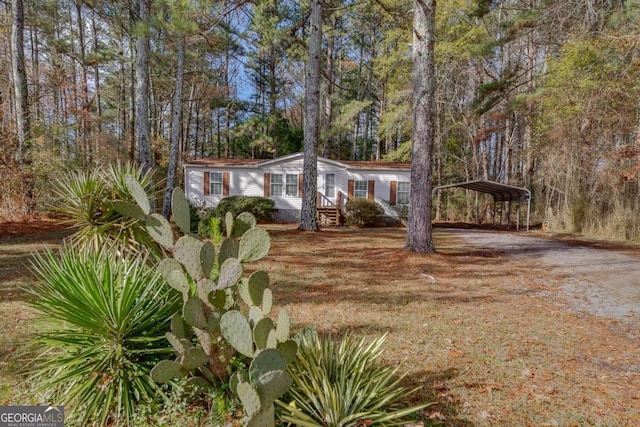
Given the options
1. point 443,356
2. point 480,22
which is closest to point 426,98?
point 443,356

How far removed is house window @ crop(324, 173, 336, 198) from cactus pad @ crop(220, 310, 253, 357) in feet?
51.7

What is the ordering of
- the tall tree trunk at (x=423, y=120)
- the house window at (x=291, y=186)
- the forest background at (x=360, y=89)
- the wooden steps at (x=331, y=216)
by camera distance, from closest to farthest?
the tall tree trunk at (x=423, y=120) → the forest background at (x=360, y=89) → the wooden steps at (x=331, y=216) → the house window at (x=291, y=186)

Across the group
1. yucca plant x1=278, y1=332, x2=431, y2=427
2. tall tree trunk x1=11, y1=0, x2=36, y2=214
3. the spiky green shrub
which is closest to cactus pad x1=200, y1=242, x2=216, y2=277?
yucca plant x1=278, y1=332, x2=431, y2=427

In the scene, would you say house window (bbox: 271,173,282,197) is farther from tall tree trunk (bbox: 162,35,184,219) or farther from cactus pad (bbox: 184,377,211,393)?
cactus pad (bbox: 184,377,211,393)

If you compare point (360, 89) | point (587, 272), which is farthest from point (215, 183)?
point (587, 272)

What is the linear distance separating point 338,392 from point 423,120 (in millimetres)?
6142

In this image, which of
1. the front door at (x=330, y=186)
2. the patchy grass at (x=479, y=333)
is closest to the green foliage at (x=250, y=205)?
the front door at (x=330, y=186)

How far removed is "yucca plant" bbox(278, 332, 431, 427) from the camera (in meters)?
1.75

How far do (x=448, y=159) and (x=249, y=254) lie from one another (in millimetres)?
23488

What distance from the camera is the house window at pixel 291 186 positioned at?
17.3m

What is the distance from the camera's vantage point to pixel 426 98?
6.84 meters

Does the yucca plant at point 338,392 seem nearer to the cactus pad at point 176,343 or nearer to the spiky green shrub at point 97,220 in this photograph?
the cactus pad at point 176,343

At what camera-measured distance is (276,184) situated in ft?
56.7

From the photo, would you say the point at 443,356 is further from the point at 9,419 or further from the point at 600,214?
the point at 600,214
